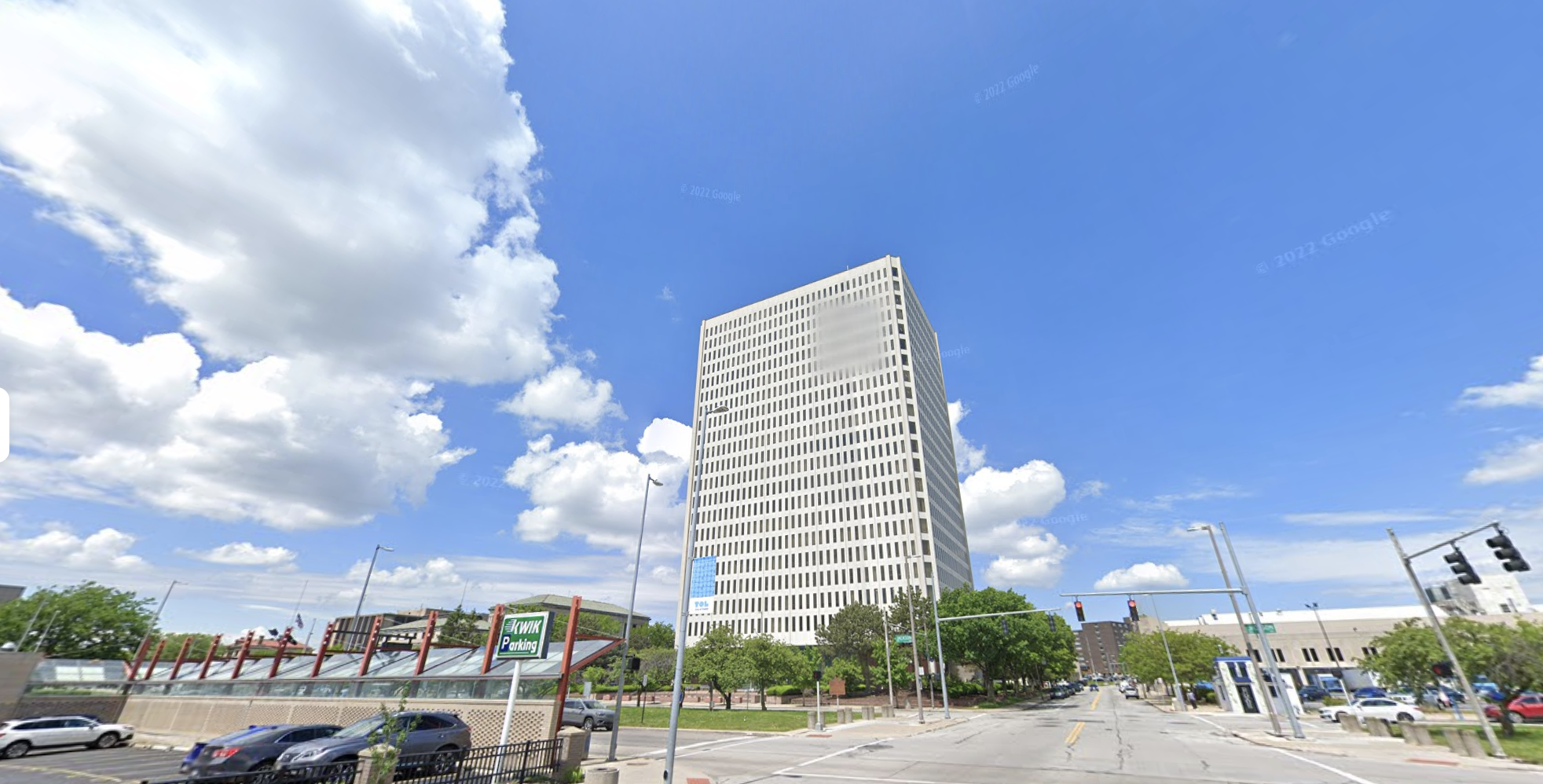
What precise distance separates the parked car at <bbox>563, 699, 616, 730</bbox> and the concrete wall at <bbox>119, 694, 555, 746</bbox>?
24.2 ft

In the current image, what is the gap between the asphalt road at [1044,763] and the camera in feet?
56.1

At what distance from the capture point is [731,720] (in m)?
39.3

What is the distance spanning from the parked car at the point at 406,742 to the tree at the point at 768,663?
30311mm

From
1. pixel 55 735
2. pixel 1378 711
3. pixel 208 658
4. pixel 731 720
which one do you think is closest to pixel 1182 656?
pixel 1378 711

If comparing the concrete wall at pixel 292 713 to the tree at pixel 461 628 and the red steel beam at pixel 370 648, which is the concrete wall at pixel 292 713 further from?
the tree at pixel 461 628

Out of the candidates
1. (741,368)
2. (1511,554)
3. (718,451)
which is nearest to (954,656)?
(1511,554)

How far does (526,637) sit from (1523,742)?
4206 cm

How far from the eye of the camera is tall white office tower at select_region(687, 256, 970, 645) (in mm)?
101875

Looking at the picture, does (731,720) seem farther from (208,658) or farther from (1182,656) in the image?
(1182,656)

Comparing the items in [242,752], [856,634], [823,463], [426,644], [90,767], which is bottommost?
[90,767]

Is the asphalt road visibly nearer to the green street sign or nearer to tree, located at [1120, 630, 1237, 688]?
the green street sign

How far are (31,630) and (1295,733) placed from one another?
3608 inches

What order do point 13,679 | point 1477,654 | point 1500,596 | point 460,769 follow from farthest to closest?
point 1500,596 < point 13,679 < point 1477,654 < point 460,769

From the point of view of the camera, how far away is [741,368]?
131750 mm
